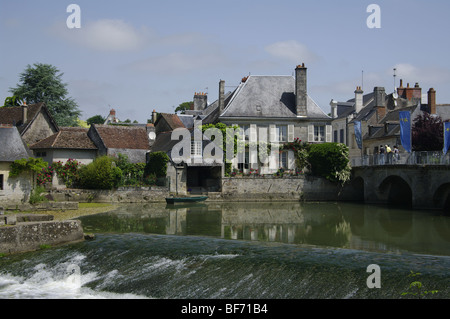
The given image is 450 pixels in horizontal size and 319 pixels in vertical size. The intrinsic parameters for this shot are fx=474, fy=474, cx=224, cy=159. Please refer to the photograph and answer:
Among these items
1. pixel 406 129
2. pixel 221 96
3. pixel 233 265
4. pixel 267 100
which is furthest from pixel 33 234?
pixel 267 100

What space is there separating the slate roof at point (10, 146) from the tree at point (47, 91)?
19864 millimetres

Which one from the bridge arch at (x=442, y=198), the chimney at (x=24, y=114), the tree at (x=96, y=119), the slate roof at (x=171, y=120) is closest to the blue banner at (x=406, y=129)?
the bridge arch at (x=442, y=198)

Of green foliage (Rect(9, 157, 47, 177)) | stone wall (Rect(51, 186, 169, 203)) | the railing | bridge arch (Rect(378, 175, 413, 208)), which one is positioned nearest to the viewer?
green foliage (Rect(9, 157, 47, 177))

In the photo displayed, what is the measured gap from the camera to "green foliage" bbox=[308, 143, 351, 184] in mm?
30844

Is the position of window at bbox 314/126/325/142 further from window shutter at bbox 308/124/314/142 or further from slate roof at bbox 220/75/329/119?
slate roof at bbox 220/75/329/119

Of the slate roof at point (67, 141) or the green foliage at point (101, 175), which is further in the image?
the slate roof at point (67, 141)

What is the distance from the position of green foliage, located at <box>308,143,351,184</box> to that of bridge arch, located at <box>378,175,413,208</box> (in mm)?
2782

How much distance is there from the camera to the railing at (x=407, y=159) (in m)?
23.5

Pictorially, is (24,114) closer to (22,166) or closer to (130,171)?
(130,171)

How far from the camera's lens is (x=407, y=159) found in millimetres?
25562

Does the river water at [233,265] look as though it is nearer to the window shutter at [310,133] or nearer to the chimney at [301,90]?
the window shutter at [310,133]

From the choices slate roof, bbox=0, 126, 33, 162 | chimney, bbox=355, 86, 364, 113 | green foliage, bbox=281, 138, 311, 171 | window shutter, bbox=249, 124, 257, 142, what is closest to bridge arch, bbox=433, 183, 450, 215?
green foliage, bbox=281, 138, 311, 171

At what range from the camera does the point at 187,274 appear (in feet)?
33.7
